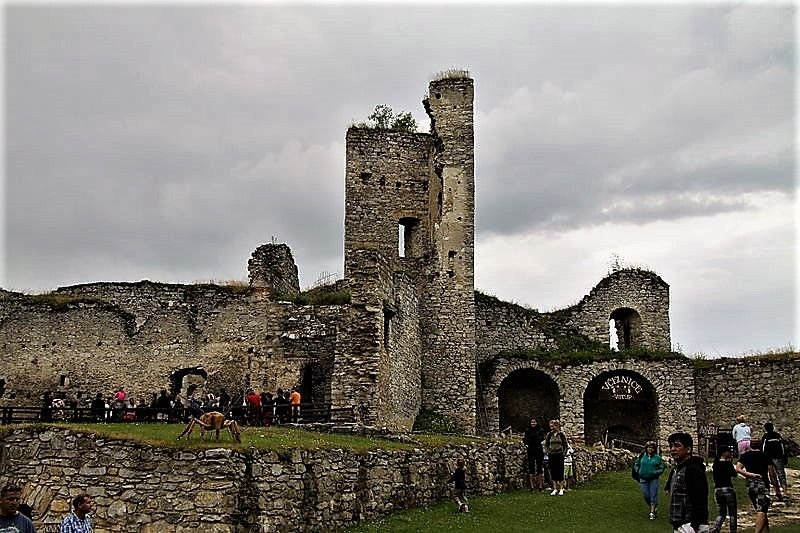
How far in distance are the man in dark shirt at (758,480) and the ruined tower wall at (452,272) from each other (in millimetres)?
19519

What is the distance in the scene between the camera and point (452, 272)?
119ft

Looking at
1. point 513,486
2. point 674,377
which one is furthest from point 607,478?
point 674,377

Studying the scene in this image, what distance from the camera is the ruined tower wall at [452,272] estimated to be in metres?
35.3

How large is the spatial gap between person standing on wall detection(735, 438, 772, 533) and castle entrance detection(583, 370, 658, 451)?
23.2 metres

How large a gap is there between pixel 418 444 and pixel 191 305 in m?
17.1

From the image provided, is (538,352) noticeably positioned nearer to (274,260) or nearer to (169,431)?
(274,260)

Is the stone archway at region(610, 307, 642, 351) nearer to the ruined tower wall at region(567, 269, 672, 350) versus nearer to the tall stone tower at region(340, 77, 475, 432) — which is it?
the ruined tower wall at region(567, 269, 672, 350)

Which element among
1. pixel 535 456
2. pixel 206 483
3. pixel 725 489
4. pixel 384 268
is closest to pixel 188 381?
pixel 384 268

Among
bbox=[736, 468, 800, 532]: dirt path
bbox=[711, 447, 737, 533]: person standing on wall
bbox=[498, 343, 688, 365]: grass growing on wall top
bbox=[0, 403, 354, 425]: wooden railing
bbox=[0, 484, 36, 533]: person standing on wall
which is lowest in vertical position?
bbox=[736, 468, 800, 532]: dirt path

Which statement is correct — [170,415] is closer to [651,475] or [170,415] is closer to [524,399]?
[651,475]

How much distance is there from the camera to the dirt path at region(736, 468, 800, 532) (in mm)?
17672

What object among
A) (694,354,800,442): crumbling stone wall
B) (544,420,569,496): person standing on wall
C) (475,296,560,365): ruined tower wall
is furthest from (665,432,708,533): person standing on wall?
(475,296,560,365): ruined tower wall

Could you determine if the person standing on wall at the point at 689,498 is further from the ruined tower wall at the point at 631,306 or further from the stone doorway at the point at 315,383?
the ruined tower wall at the point at 631,306

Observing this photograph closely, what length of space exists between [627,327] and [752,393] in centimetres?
744
